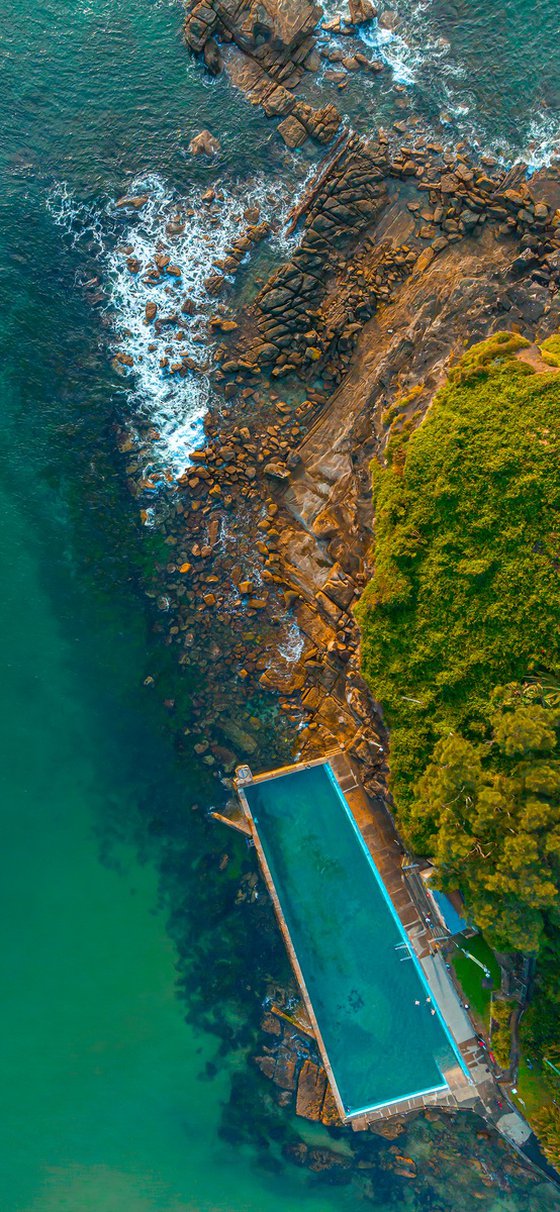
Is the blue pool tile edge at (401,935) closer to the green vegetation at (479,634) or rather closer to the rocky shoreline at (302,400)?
the rocky shoreline at (302,400)

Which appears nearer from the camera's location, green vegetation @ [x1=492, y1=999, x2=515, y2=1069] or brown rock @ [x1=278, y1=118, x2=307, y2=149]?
green vegetation @ [x1=492, y1=999, x2=515, y2=1069]

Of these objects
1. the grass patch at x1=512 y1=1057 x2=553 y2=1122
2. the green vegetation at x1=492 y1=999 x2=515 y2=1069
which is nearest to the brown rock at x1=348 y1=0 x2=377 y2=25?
the green vegetation at x1=492 y1=999 x2=515 y2=1069

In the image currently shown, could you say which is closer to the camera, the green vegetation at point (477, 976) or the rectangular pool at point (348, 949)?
the green vegetation at point (477, 976)

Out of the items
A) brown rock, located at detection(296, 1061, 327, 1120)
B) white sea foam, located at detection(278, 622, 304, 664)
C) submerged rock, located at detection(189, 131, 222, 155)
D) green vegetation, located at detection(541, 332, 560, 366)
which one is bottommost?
brown rock, located at detection(296, 1061, 327, 1120)

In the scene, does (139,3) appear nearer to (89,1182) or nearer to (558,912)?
(558,912)

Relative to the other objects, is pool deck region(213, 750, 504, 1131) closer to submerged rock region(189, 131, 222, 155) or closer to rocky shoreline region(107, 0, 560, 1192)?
rocky shoreline region(107, 0, 560, 1192)

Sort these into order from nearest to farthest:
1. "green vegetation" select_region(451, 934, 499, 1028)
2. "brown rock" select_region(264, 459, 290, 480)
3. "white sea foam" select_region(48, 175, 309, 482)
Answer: "green vegetation" select_region(451, 934, 499, 1028), "brown rock" select_region(264, 459, 290, 480), "white sea foam" select_region(48, 175, 309, 482)

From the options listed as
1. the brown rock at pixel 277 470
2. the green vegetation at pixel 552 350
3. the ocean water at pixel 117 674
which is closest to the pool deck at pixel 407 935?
the ocean water at pixel 117 674
